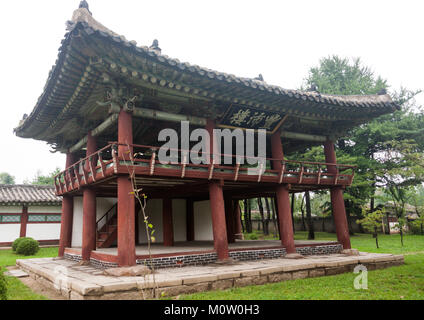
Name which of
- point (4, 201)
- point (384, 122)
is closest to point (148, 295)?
point (4, 201)

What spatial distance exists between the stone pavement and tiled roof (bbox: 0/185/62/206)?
46.1 feet

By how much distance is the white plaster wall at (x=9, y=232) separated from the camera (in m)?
22.6

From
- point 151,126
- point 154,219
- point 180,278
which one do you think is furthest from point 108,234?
point 180,278

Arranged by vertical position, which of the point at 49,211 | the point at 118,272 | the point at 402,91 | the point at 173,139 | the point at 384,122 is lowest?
the point at 118,272

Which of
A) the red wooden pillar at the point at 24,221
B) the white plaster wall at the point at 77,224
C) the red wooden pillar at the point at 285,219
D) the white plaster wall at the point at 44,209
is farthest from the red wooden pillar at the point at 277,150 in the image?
the red wooden pillar at the point at 24,221

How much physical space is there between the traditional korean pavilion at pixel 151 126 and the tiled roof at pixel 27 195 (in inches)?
421

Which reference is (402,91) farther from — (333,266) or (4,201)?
(4,201)

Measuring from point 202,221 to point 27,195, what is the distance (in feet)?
54.2

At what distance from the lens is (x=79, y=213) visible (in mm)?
15766

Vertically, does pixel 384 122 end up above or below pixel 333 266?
above

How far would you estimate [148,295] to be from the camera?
710 cm

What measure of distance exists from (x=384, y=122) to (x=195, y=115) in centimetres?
2201

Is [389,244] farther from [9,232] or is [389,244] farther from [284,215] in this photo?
[9,232]
